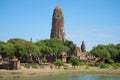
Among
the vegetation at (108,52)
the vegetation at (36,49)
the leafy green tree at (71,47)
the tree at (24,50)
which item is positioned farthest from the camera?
the leafy green tree at (71,47)

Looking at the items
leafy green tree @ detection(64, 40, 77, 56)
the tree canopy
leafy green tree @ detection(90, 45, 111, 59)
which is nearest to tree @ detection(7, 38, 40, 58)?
leafy green tree @ detection(90, 45, 111, 59)

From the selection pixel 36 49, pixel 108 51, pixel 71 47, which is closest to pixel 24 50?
pixel 36 49

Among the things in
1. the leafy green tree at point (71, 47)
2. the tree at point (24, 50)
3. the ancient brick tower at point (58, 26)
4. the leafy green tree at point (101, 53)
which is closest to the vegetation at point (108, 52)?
the leafy green tree at point (101, 53)

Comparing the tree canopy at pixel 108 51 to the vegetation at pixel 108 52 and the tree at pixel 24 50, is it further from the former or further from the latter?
the tree at pixel 24 50

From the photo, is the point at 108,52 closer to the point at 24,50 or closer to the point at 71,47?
the point at 71,47

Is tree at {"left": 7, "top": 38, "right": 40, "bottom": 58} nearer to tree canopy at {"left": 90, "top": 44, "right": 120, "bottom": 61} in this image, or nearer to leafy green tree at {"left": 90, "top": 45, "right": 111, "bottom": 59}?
leafy green tree at {"left": 90, "top": 45, "right": 111, "bottom": 59}

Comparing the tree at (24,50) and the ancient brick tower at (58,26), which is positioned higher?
the ancient brick tower at (58,26)

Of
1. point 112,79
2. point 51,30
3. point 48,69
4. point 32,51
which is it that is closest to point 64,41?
point 51,30

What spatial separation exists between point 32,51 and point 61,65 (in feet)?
23.1

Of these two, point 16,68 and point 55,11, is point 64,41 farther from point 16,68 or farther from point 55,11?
point 16,68

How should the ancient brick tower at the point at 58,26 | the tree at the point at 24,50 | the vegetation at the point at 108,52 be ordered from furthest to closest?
the ancient brick tower at the point at 58,26
the vegetation at the point at 108,52
the tree at the point at 24,50

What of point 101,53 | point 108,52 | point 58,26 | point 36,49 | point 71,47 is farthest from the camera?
point 58,26

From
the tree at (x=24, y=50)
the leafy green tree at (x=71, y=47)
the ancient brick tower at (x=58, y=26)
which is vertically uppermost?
the ancient brick tower at (x=58, y=26)

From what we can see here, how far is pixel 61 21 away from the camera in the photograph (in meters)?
113
